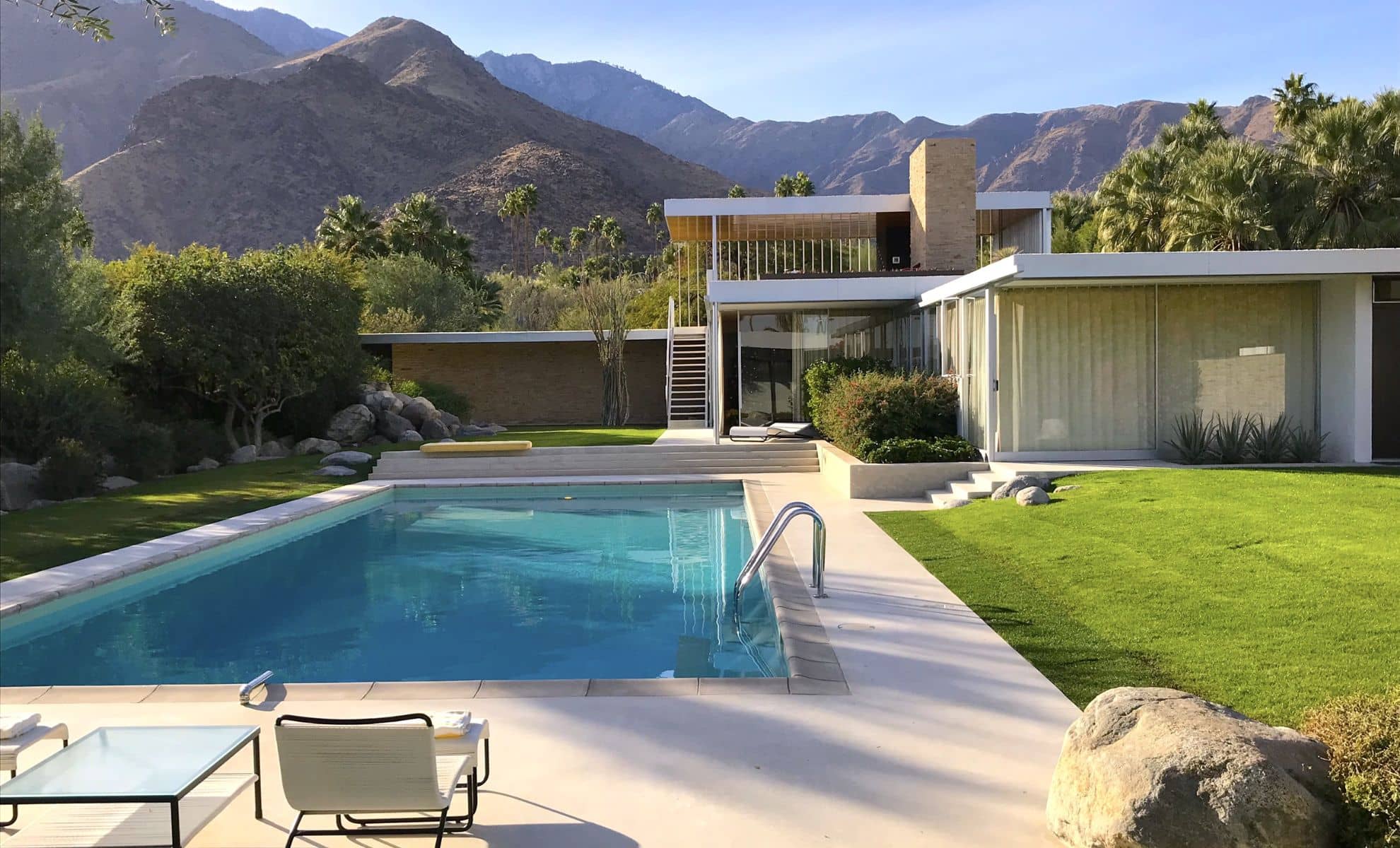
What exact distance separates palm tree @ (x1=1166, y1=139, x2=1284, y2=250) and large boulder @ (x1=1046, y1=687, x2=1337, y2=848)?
23.2 meters

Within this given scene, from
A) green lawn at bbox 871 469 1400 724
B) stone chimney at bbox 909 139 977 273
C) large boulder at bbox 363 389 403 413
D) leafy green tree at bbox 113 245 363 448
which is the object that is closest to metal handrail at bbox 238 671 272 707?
green lawn at bbox 871 469 1400 724

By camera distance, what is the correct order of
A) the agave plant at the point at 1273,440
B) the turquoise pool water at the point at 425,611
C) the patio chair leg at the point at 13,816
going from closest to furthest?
the patio chair leg at the point at 13,816, the turquoise pool water at the point at 425,611, the agave plant at the point at 1273,440

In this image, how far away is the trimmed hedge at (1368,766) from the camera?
3043 mm

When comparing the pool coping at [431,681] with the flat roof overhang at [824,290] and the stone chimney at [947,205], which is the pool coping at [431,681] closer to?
the flat roof overhang at [824,290]

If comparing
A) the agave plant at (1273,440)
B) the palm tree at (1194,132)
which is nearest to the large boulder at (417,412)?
the agave plant at (1273,440)

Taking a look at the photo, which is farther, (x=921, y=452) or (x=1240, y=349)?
(x=921, y=452)

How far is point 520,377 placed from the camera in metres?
29.1

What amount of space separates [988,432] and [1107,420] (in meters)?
1.67

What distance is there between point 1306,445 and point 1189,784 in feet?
39.6

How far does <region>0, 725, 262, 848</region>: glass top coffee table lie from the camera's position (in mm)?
3357

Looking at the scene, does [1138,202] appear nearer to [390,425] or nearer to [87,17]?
[390,425]

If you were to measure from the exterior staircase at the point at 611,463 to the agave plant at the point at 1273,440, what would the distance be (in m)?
6.85

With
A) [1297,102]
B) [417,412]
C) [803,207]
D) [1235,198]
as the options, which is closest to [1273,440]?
[803,207]

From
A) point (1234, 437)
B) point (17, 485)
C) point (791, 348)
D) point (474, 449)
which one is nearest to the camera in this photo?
point (1234, 437)
